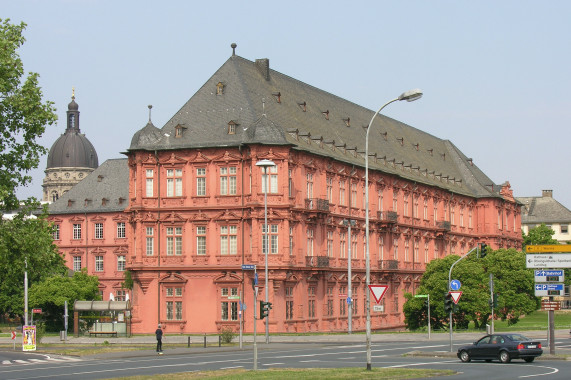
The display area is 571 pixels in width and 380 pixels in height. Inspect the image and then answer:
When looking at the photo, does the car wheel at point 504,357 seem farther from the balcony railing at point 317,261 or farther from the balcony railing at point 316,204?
the balcony railing at point 316,204

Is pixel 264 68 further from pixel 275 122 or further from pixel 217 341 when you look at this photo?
pixel 217 341

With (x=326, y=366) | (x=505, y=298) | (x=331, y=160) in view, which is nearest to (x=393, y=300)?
(x=505, y=298)

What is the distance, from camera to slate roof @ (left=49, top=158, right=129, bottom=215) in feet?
400

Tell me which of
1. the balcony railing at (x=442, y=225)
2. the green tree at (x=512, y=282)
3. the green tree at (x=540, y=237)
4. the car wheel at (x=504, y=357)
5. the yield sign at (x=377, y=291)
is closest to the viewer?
the yield sign at (x=377, y=291)

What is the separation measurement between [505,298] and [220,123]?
1166 inches

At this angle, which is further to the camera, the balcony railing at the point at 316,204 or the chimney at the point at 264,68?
the chimney at the point at 264,68

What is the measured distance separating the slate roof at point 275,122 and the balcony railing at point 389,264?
833cm

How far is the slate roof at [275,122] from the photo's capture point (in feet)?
258

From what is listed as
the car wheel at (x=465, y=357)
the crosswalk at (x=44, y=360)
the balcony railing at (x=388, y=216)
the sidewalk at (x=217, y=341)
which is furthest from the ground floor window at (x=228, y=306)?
the car wheel at (x=465, y=357)

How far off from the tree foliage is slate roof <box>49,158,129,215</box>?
47.0 metres

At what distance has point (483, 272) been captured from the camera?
87312 mm

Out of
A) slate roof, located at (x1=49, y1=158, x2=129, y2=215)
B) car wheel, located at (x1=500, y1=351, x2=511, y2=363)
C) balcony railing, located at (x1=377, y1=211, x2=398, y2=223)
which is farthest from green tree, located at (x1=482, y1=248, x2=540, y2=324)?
slate roof, located at (x1=49, y1=158, x2=129, y2=215)

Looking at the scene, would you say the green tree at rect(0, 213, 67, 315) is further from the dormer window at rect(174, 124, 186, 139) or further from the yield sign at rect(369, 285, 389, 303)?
the dormer window at rect(174, 124, 186, 139)

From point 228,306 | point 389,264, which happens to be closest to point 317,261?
point 228,306
